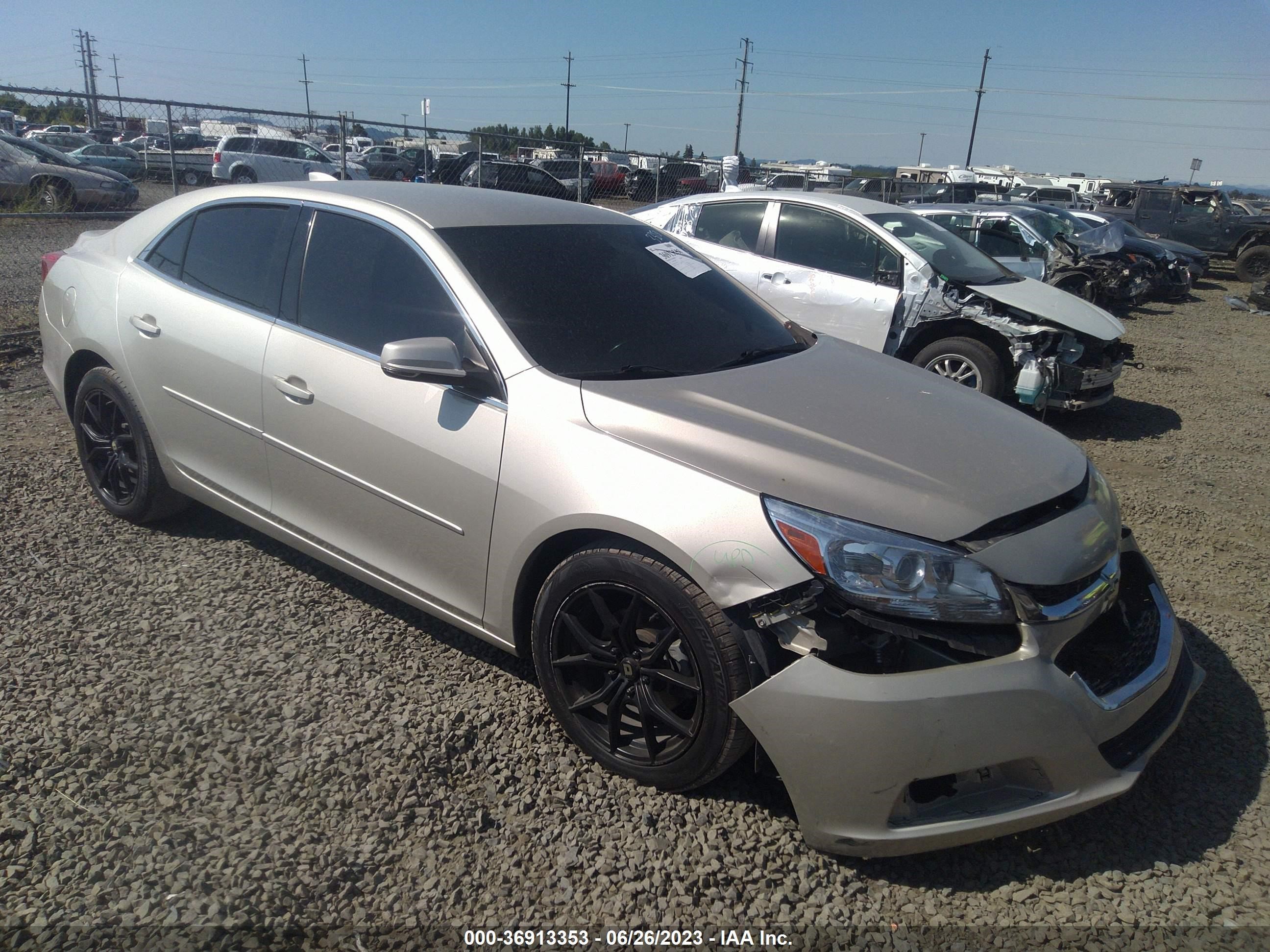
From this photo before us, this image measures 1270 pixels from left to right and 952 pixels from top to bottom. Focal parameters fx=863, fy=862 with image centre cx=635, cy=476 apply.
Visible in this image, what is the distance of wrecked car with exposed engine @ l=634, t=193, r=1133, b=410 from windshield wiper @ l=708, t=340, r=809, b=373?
9.69 feet

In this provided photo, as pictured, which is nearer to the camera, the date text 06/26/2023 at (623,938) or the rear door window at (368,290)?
the date text 06/26/2023 at (623,938)

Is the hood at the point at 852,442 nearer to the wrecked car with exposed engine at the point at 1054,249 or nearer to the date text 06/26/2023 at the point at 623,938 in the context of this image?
the date text 06/26/2023 at the point at 623,938

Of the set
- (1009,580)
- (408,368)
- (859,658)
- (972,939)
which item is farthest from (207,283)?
(972,939)

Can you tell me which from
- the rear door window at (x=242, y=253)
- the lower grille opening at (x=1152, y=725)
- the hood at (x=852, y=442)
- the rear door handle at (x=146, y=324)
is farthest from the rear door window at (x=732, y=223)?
the lower grille opening at (x=1152, y=725)

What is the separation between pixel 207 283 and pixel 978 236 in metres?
9.28

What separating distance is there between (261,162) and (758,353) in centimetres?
Answer: 1836

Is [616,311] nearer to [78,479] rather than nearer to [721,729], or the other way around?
[721,729]

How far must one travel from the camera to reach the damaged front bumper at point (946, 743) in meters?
2.05

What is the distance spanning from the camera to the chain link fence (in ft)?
37.8

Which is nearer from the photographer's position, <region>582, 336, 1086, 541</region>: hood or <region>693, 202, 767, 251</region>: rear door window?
<region>582, 336, 1086, 541</region>: hood

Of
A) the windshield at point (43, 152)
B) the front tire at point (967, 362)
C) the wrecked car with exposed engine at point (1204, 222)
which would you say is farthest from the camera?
the wrecked car with exposed engine at point (1204, 222)

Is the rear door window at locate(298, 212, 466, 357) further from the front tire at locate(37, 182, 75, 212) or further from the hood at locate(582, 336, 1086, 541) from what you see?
the front tire at locate(37, 182, 75, 212)

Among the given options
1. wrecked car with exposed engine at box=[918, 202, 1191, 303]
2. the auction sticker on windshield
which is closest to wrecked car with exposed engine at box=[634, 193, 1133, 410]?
the auction sticker on windshield

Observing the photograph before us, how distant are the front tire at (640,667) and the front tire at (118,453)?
2235mm
